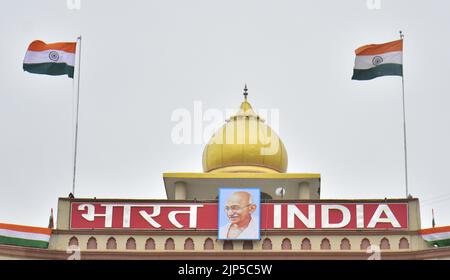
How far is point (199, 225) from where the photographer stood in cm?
2698

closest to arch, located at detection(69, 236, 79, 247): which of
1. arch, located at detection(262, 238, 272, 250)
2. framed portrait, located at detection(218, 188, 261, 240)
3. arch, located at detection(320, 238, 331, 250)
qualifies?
framed portrait, located at detection(218, 188, 261, 240)

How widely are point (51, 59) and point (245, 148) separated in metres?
7.81

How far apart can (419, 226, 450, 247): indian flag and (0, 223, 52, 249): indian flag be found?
467 inches

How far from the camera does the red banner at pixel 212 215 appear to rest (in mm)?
26906

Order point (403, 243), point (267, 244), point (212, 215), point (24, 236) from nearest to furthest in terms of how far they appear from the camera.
A: point (24, 236) < point (403, 243) < point (267, 244) < point (212, 215)

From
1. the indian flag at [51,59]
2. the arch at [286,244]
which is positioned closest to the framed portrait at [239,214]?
the arch at [286,244]

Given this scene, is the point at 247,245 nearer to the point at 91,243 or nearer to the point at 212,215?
the point at 212,215

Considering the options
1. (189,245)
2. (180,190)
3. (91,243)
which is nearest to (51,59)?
(180,190)

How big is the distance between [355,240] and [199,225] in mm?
4986

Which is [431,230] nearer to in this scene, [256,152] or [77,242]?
[256,152]

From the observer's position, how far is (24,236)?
26.1 metres

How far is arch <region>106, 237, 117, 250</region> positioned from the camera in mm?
26741

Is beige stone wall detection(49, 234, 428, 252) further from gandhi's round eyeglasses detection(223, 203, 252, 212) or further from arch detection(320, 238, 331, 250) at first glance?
gandhi's round eyeglasses detection(223, 203, 252, 212)
